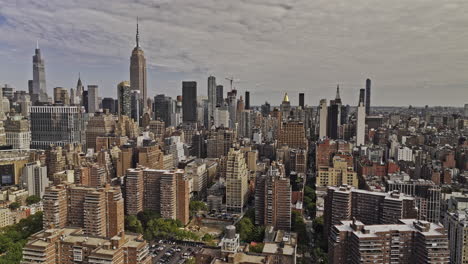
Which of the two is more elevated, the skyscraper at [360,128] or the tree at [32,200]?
the skyscraper at [360,128]

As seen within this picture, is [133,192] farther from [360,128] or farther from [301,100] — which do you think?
[301,100]

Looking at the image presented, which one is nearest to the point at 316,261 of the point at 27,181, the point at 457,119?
the point at 27,181

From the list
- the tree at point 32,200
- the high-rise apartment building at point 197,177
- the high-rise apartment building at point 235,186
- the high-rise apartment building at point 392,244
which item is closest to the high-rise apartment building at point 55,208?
the tree at point 32,200

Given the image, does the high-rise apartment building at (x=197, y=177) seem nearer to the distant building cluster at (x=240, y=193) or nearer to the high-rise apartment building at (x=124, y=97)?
the distant building cluster at (x=240, y=193)

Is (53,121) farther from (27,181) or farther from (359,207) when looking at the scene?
(359,207)

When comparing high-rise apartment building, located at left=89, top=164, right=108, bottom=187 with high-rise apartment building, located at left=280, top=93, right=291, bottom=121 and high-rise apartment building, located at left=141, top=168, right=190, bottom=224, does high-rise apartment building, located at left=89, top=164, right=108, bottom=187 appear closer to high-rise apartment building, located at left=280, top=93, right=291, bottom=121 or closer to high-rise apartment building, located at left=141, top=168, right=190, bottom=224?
high-rise apartment building, located at left=141, top=168, right=190, bottom=224

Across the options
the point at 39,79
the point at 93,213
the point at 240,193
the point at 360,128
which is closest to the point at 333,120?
the point at 360,128
